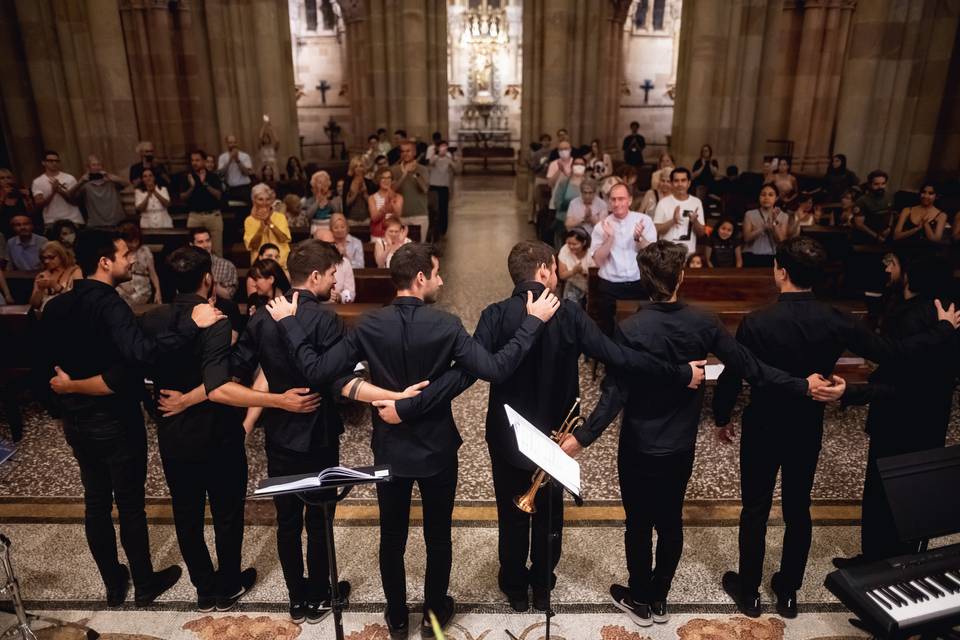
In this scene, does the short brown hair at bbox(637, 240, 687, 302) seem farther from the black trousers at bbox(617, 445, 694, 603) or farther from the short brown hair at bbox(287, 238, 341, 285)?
the short brown hair at bbox(287, 238, 341, 285)

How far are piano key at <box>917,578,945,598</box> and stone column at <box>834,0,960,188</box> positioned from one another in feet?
34.7

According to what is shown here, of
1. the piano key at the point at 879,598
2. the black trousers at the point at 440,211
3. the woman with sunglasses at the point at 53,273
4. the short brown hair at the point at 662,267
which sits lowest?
the black trousers at the point at 440,211

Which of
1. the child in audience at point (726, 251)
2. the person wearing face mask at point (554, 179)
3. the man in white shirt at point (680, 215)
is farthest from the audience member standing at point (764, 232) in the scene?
the person wearing face mask at point (554, 179)

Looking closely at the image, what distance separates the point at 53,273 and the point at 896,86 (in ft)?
40.7

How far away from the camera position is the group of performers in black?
306 cm

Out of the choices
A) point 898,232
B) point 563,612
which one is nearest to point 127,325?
point 563,612

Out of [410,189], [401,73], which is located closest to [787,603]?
[410,189]

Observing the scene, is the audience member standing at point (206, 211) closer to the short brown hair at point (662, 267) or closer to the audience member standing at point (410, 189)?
the audience member standing at point (410, 189)

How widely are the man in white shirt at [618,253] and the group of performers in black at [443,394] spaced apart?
2748 millimetres

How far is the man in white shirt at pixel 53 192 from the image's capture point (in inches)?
351

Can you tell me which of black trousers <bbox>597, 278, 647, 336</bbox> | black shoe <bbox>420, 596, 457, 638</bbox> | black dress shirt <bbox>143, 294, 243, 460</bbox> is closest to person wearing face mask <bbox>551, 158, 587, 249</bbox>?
black trousers <bbox>597, 278, 647, 336</bbox>

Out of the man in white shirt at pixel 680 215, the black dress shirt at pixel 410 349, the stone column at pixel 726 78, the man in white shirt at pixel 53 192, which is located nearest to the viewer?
the black dress shirt at pixel 410 349

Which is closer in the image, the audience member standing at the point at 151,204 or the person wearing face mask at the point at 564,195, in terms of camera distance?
the audience member standing at the point at 151,204

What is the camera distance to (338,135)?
86.0 feet
